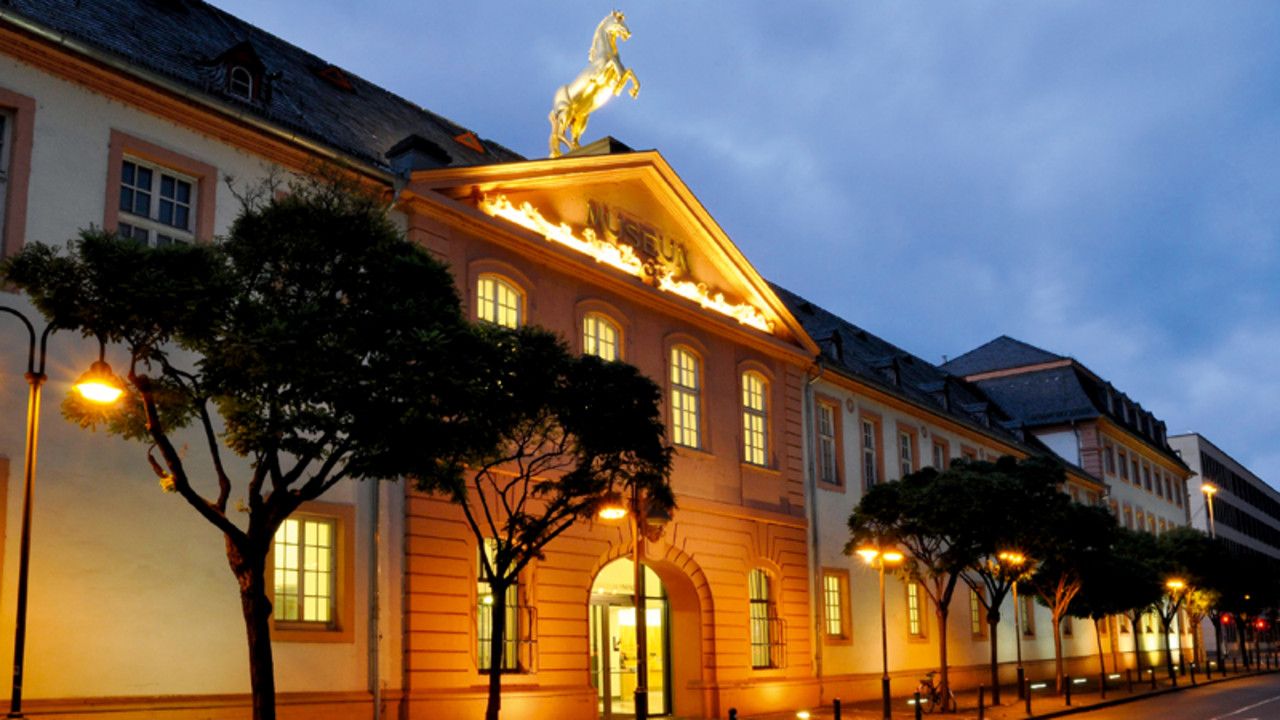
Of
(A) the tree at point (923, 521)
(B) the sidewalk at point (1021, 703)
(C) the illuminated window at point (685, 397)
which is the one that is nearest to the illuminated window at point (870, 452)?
(A) the tree at point (923, 521)

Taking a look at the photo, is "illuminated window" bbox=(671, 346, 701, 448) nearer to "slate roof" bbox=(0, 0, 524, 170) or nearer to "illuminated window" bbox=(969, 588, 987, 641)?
"slate roof" bbox=(0, 0, 524, 170)

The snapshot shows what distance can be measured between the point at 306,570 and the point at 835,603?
17.1 meters

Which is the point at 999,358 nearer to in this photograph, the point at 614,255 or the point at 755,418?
the point at 755,418

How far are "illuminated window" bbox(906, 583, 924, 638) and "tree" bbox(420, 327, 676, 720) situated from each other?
1858cm

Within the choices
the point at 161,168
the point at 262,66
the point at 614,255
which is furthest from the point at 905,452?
the point at 161,168

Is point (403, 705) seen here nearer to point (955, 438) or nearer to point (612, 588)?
point (612, 588)

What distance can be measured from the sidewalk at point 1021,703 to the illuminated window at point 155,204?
15362mm

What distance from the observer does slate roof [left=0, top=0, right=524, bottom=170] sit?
17.1 metres

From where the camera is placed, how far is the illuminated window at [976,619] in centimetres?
3897

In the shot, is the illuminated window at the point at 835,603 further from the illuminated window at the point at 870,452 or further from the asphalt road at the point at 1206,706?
the asphalt road at the point at 1206,706

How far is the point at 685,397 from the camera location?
88.2 ft

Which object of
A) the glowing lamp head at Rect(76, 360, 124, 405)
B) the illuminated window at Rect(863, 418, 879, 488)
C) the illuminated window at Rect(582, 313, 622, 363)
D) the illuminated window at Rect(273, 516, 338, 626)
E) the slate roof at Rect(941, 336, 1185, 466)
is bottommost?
the illuminated window at Rect(273, 516, 338, 626)

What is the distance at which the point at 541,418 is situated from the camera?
1620cm

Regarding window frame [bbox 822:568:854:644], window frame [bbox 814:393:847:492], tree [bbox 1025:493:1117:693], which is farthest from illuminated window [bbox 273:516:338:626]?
tree [bbox 1025:493:1117:693]
